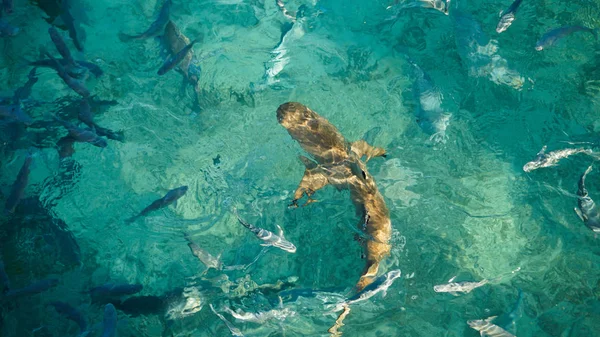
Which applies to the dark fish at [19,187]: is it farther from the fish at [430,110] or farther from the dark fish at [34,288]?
the fish at [430,110]

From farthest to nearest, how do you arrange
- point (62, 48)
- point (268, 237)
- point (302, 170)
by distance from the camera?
point (302, 170), point (62, 48), point (268, 237)

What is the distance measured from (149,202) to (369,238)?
324cm

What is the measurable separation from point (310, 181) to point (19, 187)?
3.93 m

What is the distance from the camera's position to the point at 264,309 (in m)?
5.27

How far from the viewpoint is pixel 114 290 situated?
17.3ft

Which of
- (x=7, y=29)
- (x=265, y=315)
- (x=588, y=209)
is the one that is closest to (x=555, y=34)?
(x=588, y=209)

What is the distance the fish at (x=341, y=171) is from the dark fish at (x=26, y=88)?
4.39 metres

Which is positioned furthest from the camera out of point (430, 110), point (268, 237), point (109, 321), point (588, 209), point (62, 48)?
point (62, 48)

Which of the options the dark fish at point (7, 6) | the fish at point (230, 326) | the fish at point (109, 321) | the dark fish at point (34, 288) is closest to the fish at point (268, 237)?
the fish at point (230, 326)

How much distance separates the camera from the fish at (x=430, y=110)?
552 centimetres

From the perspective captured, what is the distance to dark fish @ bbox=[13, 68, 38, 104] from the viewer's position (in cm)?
627

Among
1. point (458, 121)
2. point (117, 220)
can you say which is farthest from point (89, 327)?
point (458, 121)

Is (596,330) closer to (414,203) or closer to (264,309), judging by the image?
(414,203)

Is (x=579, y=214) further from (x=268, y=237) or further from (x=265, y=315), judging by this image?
(x=265, y=315)
